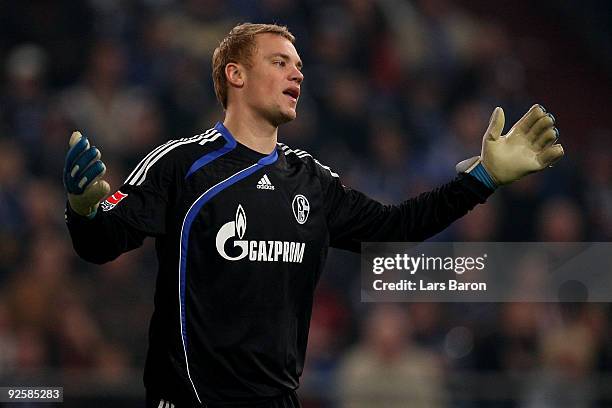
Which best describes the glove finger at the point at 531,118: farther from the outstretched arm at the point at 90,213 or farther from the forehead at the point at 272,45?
the outstretched arm at the point at 90,213

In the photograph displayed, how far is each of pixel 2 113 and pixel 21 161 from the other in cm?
55

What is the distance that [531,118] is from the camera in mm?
3971

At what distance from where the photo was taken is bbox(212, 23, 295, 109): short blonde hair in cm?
407

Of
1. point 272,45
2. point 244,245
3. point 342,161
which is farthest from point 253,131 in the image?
point 342,161

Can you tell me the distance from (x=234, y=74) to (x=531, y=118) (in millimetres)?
1070

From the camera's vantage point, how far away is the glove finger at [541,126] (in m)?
3.95

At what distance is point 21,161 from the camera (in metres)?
7.61

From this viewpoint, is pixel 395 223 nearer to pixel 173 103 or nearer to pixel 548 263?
pixel 548 263

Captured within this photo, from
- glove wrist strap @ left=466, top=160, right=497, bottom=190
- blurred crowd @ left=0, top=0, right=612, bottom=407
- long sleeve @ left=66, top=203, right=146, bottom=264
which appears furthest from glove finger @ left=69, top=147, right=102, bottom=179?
blurred crowd @ left=0, top=0, right=612, bottom=407

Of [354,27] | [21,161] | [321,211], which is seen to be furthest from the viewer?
[354,27]

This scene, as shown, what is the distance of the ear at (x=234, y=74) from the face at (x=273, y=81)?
19mm

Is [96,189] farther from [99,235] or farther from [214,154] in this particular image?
[214,154]

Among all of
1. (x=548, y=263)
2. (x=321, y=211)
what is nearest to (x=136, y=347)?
(x=548, y=263)

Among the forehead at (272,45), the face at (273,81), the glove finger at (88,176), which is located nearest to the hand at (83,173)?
the glove finger at (88,176)
